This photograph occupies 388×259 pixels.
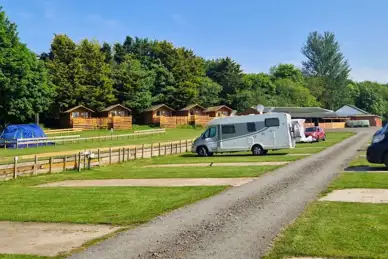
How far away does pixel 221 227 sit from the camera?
8328 mm

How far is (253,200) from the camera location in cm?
1117

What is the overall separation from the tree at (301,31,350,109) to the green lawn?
11253cm

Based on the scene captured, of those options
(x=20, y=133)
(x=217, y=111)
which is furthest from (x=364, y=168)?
(x=217, y=111)

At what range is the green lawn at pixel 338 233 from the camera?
21.3 feet

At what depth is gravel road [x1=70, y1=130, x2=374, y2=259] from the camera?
269 inches

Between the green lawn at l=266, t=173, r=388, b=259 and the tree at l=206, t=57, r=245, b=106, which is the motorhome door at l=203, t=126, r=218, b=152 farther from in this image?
the tree at l=206, t=57, r=245, b=106

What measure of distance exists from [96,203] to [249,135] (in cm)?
1715

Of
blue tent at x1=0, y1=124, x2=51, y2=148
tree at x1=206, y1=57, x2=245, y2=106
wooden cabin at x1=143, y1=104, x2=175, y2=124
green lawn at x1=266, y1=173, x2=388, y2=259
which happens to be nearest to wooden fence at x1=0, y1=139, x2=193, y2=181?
green lawn at x1=266, y1=173, x2=388, y2=259

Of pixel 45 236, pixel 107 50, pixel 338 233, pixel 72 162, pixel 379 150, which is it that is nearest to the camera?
pixel 338 233

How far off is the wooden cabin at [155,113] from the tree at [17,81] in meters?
20.1

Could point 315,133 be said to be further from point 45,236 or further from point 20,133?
point 45,236

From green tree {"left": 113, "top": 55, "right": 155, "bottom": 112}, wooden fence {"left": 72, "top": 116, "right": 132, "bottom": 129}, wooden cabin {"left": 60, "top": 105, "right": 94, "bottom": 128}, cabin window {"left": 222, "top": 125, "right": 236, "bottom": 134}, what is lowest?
cabin window {"left": 222, "top": 125, "right": 236, "bottom": 134}

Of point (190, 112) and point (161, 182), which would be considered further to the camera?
point (190, 112)

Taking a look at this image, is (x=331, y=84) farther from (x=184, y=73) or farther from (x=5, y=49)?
(x=5, y=49)
